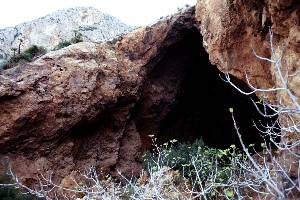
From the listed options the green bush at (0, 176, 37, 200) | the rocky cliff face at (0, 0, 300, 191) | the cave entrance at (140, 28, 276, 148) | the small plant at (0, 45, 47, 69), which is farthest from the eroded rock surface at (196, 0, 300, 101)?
the green bush at (0, 176, 37, 200)

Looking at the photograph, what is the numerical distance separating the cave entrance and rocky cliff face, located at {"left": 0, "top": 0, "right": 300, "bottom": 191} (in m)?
0.02

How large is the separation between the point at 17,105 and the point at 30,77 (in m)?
0.54

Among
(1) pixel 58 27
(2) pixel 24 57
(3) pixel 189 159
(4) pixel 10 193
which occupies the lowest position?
(4) pixel 10 193

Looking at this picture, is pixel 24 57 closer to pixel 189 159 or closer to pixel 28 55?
pixel 28 55

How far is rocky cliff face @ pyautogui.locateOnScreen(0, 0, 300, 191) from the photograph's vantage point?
655 centimetres

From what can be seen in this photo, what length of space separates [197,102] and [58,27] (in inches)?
243

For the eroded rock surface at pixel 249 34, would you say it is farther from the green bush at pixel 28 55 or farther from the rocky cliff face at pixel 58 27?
the rocky cliff face at pixel 58 27

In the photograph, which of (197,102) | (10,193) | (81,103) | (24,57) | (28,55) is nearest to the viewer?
(10,193)

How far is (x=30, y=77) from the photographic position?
23.7 feet

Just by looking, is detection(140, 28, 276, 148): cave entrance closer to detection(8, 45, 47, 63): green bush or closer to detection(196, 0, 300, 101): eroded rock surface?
detection(196, 0, 300, 101): eroded rock surface

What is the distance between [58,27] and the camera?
548 inches

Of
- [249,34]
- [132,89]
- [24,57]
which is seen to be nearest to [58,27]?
[24,57]

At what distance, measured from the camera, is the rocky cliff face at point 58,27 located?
13.1 meters

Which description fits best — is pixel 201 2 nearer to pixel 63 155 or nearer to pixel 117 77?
pixel 117 77
